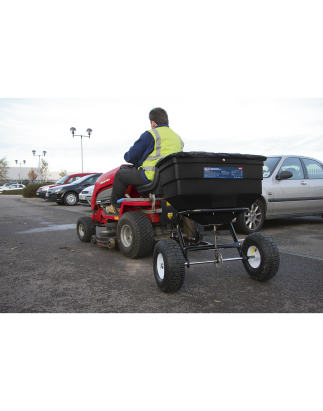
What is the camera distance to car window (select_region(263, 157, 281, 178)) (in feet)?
22.5

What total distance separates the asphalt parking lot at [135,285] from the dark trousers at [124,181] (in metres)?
0.91

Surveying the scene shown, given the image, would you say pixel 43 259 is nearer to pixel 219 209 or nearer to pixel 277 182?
pixel 219 209

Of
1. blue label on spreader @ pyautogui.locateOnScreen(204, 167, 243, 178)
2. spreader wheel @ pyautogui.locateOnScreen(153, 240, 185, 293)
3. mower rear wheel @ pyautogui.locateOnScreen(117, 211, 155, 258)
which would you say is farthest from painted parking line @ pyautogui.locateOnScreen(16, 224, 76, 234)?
blue label on spreader @ pyautogui.locateOnScreen(204, 167, 243, 178)

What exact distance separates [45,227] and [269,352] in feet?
23.5

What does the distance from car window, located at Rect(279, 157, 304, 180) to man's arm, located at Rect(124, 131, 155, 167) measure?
13.3 feet

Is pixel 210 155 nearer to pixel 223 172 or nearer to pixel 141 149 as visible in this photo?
pixel 223 172

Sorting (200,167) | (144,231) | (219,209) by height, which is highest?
(200,167)

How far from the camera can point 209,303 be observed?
2.73 meters

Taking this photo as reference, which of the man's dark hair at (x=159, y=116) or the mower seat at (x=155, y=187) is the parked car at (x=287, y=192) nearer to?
the mower seat at (x=155, y=187)

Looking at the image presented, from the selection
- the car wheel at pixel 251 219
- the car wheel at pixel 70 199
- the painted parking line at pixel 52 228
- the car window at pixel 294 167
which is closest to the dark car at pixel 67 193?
the car wheel at pixel 70 199

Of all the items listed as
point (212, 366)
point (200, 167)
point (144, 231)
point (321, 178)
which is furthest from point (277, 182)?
point (212, 366)

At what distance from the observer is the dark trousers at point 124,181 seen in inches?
171

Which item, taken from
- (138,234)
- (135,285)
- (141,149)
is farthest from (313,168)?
(135,285)

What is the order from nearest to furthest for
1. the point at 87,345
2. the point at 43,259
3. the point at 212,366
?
the point at 212,366 < the point at 87,345 < the point at 43,259
